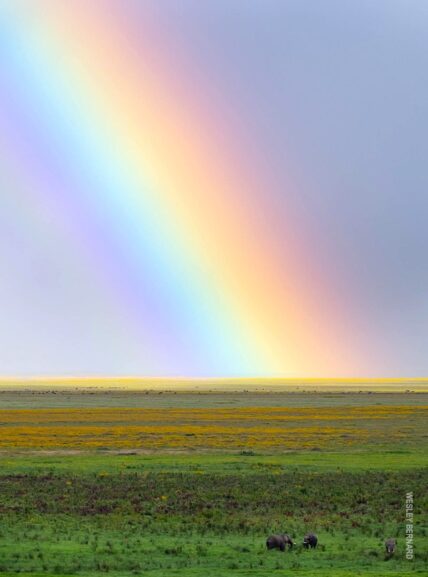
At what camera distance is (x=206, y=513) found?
2767cm

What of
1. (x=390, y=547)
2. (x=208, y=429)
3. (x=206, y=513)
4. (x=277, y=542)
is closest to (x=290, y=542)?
(x=277, y=542)

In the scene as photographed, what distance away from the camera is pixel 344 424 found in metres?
73.5

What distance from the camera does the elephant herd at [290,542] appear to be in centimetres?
2172

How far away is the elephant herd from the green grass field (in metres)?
0.21

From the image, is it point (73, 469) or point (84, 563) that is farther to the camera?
point (73, 469)

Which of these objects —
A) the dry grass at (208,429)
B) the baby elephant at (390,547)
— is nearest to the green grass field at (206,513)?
the baby elephant at (390,547)

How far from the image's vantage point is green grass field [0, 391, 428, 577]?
2070cm

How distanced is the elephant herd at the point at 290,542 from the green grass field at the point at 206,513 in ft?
0.70

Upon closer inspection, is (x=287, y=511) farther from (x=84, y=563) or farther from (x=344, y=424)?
(x=344, y=424)

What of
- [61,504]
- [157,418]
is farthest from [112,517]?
[157,418]

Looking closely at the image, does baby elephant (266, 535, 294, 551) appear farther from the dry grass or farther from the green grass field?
the dry grass

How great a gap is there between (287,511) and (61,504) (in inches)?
323

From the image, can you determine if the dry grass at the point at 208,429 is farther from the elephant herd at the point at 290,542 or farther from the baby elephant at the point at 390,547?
the baby elephant at the point at 390,547

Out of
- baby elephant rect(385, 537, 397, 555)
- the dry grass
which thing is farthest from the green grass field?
the dry grass
